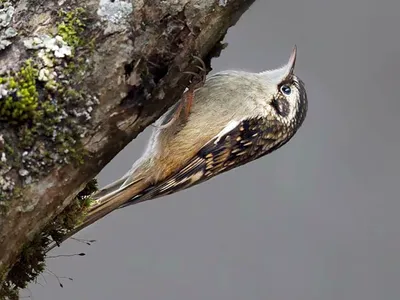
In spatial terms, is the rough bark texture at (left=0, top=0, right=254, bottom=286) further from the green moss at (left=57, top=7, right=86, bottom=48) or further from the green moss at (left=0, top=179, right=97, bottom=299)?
the green moss at (left=0, top=179, right=97, bottom=299)

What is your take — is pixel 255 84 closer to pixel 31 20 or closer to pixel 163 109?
pixel 163 109

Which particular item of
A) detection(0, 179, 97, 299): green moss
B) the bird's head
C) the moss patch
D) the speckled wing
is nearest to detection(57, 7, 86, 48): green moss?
the moss patch

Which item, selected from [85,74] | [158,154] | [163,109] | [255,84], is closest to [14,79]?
[85,74]

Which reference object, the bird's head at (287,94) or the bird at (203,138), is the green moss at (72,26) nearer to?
the bird at (203,138)

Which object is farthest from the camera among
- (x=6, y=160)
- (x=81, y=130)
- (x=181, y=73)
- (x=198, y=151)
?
(x=198, y=151)

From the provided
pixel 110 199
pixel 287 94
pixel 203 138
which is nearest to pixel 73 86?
pixel 110 199

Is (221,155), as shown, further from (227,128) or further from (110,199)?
(110,199)
